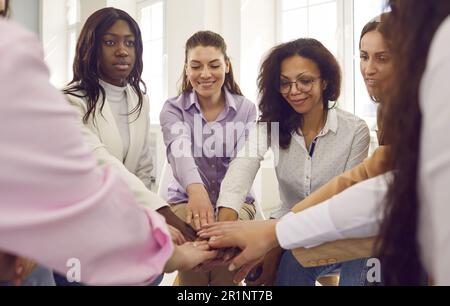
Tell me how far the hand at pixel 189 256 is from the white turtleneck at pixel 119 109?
1.79ft

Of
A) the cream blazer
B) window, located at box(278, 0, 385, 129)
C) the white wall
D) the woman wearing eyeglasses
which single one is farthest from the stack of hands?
the white wall

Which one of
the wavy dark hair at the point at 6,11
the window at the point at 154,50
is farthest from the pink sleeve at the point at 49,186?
the window at the point at 154,50

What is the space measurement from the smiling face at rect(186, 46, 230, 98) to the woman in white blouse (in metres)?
1.16

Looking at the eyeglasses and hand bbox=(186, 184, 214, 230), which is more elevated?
the eyeglasses

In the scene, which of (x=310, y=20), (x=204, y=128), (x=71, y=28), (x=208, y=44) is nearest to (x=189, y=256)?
(x=204, y=128)

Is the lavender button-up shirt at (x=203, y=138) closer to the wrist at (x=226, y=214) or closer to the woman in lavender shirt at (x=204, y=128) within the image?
the woman in lavender shirt at (x=204, y=128)

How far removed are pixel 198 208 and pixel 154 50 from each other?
251 cm

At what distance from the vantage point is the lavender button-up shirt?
5.63 feet

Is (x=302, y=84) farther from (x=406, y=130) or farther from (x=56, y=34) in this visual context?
(x=56, y=34)

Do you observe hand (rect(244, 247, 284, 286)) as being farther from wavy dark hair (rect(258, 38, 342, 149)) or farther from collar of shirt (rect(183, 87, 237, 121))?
collar of shirt (rect(183, 87, 237, 121))

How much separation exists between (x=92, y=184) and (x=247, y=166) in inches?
41.8

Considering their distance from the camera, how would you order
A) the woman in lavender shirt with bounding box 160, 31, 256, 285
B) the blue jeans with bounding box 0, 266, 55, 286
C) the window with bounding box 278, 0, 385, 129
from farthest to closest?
1. the window with bounding box 278, 0, 385, 129
2. the woman in lavender shirt with bounding box 160, 31, 256, 285
3. the blue jeans with bounding box 0, 266, 55, 286

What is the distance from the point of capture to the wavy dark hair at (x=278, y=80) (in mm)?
1502
